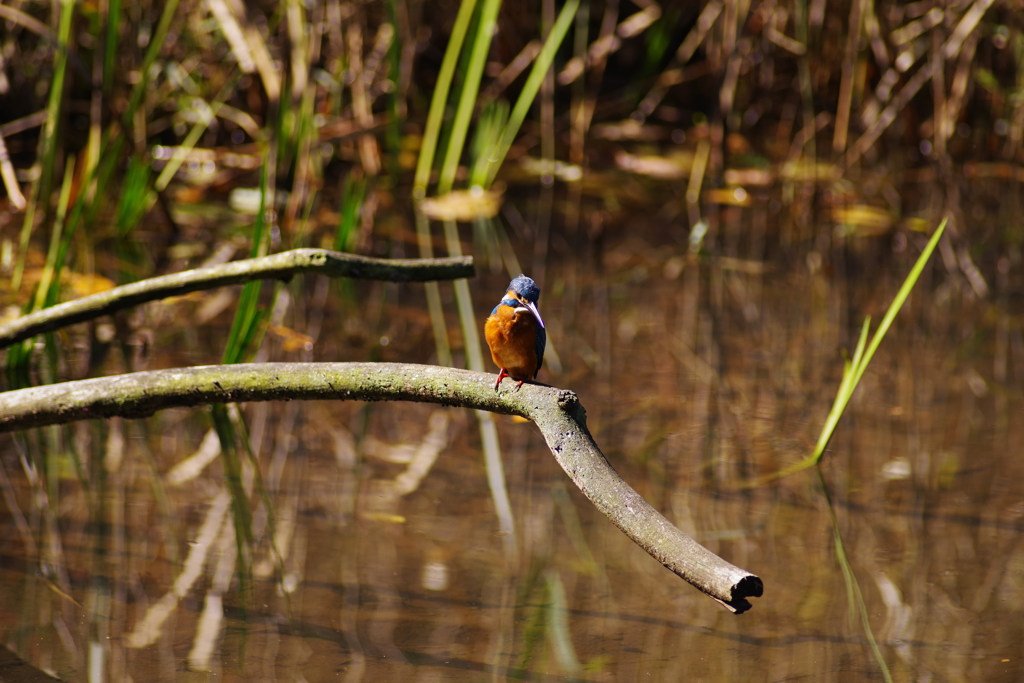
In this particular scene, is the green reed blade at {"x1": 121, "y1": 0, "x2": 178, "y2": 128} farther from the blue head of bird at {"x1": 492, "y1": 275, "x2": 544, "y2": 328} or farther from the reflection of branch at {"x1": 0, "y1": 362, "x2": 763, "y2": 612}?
the blue head of bird at {"x1": 492, "y1": 275, "x2": 544, "y2": 328}

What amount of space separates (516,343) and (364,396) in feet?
0.80

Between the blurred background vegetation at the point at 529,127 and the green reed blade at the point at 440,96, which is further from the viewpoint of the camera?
the green reed blade at the point at 440,96

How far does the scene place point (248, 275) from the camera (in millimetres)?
1722

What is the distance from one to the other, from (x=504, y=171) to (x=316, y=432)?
10.8 ft

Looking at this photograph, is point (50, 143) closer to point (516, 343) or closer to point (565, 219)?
point (516, 343)

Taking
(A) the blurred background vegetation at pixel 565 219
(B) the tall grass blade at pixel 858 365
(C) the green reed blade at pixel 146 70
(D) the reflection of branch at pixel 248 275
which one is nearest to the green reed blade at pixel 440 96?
(A) the blurred background vegetation at pixel 565 219

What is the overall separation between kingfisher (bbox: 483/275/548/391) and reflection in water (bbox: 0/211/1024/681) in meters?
0.55

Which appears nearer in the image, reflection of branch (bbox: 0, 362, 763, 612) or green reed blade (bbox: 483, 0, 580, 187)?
reflection of branch (bbox: 0, 362, 763, 612)

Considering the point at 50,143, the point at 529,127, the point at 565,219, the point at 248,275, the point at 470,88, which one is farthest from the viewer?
the point at 529,127

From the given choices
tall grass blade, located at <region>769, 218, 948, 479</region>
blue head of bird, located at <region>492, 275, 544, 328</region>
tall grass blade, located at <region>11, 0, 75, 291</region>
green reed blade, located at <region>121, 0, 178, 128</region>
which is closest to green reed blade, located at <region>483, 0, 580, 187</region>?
green reed blade, located at <region>121, 0, 178, 128</region>

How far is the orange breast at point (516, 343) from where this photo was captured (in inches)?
57.9

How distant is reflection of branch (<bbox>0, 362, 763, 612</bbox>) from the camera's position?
3.87 feet

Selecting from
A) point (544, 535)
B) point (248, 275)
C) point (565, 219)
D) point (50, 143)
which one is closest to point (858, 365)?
point (544, 535)

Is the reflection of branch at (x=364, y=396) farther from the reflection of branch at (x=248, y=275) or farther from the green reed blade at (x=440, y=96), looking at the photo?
the green reed blade at (x=440, y=96)
